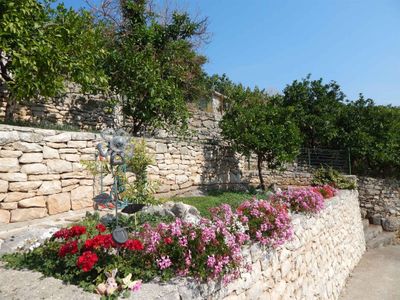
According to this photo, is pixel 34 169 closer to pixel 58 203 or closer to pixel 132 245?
pixel 58 203

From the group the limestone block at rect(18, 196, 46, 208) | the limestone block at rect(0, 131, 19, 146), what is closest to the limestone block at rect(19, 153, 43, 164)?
the limestone block at rect(0, 131, 19, 146)

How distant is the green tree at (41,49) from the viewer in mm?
5805

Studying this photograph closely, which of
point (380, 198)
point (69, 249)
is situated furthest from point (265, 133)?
point (69, 249)

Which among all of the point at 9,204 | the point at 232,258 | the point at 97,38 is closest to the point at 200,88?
the point at 97,38

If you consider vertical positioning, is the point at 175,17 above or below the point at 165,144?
above

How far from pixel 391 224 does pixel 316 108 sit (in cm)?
637

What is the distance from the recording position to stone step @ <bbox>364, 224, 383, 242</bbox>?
12.0m

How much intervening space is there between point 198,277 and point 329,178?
10486mm

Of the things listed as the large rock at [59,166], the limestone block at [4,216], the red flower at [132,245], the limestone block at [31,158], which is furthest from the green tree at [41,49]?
→ the red flower at [132,245]

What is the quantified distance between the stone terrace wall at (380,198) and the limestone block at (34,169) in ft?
42.9

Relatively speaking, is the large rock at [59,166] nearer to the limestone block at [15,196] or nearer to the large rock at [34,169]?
the large rock at [34,169]

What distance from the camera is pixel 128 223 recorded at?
4758 mm

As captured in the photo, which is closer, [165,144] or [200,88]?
[165,144]

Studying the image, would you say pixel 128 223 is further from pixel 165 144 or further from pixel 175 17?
pixel 175 17
